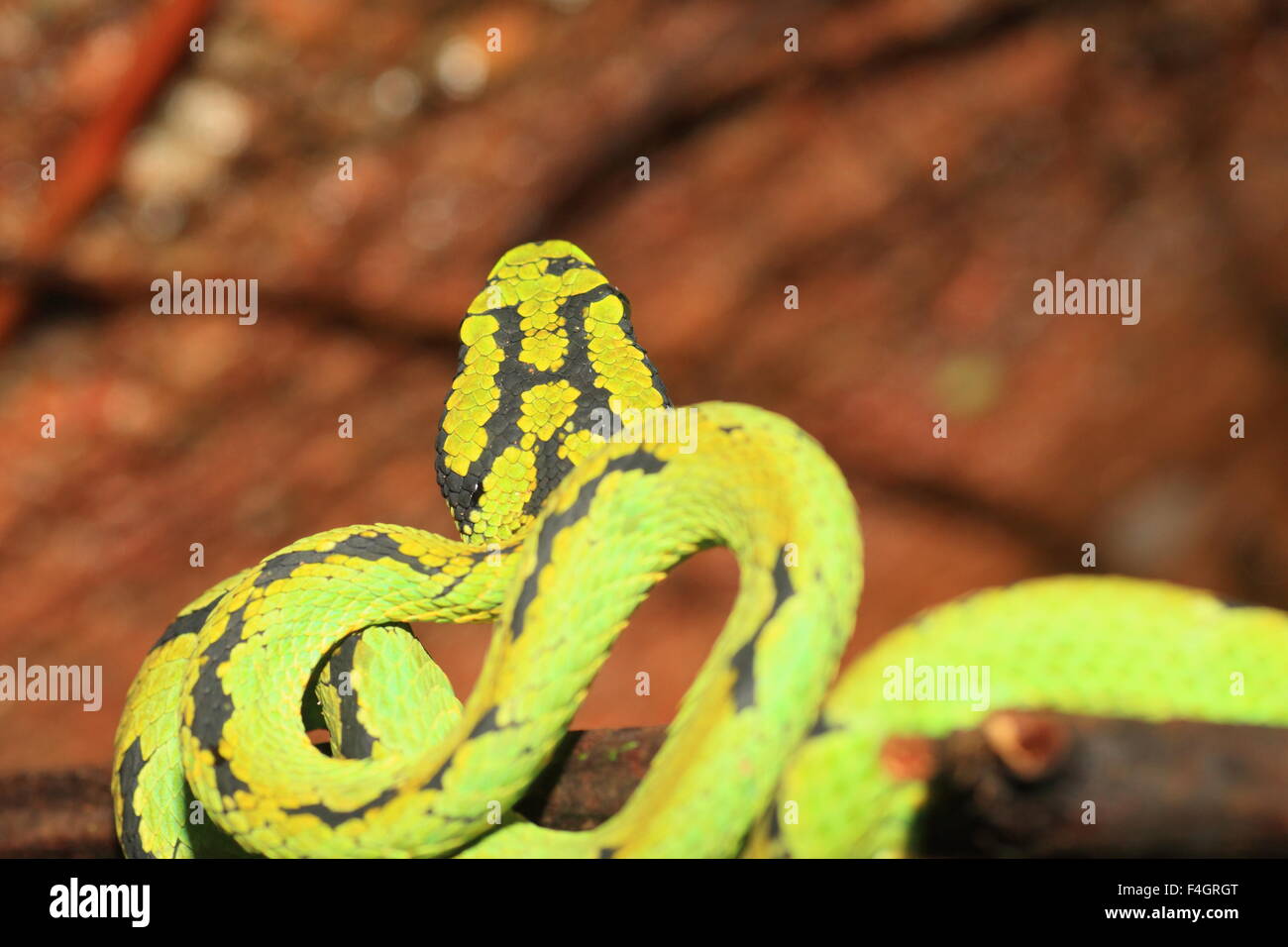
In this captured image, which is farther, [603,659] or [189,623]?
[189,623]

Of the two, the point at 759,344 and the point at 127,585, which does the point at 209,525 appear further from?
the point at 759,344

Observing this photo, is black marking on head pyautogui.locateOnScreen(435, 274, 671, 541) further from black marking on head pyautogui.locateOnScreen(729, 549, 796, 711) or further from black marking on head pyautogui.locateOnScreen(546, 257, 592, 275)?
black marking on head pyautogui.locateOnScreen(729, 549, 796, 711)

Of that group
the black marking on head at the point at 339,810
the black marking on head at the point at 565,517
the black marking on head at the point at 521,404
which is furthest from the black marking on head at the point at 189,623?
the black marking on head at the point at 565,517

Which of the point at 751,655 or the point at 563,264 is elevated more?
the point at 563,264

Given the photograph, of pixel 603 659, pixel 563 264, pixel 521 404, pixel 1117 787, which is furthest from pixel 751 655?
pixel 563 264

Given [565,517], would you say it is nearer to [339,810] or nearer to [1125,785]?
[339,810]

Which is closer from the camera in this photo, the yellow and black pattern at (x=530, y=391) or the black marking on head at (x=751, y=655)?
the black marking on head at (x=751, y=655)

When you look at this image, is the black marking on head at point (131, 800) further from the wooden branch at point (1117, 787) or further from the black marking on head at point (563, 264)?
the wooden branch at point (1117, 787)
